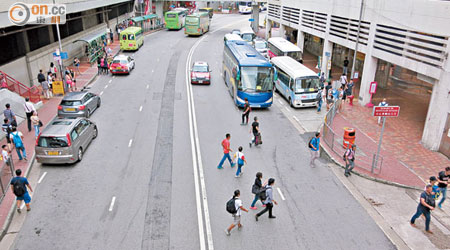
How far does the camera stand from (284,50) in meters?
31.6

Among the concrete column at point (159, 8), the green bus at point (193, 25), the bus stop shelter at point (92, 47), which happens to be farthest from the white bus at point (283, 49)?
the concrete column at point (159, 8)

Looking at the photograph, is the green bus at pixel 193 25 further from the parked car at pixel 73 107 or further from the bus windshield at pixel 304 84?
the parked car at pixel 73 107

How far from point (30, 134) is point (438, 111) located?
19846 mm

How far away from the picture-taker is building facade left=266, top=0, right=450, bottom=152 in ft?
54.7

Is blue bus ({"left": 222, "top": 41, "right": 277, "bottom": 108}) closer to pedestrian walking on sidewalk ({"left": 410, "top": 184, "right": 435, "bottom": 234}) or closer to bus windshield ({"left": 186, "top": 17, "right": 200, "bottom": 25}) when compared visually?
pedestrian walking on sidewalk ({"left": 410, "top": 184, "right": 435, "bottom": 234})

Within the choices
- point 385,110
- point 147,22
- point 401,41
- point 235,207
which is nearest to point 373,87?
point 401,41

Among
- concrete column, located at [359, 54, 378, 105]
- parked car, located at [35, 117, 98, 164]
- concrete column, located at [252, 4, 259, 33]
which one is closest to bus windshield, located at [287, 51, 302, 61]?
concrete column, located at [359, 54, 378, 105]

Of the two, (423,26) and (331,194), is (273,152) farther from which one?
(423,26)

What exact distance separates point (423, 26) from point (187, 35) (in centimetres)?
4283

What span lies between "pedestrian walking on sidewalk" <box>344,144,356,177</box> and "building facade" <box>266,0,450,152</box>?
5.48 m

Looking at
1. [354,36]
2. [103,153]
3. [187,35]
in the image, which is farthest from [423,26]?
[187,35]

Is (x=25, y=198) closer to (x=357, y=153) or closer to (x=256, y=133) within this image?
(x=256, y=133)

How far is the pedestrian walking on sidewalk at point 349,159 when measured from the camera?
14.3 metres

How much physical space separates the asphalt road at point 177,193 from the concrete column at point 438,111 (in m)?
5.99
